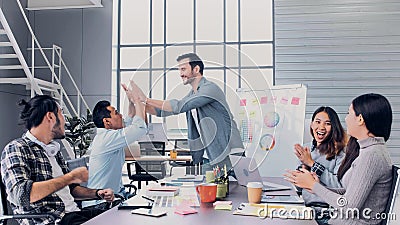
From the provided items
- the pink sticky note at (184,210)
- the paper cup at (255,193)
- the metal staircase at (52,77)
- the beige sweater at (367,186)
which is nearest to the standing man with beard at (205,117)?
the paper cup at (255,193)

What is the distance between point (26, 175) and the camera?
6.30 feet

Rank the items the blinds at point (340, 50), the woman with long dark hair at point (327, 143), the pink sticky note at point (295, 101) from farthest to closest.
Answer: the blinds at point (340, 50) < the pink sticky note at point (295, 101) < the woman with long dark hair at point (327, 143)

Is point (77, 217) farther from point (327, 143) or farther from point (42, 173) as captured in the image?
point (327, 143)

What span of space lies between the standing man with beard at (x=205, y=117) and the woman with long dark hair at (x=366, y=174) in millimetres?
358

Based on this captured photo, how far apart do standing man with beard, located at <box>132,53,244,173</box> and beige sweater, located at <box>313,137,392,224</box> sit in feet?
1.67

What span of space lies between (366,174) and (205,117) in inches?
31.3

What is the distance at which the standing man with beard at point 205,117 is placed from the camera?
1.91 m

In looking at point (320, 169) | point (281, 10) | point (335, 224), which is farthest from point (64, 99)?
point (335, 224)

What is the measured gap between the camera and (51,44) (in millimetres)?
6969

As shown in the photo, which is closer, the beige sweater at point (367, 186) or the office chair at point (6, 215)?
the beige sweater at point (367, 186)

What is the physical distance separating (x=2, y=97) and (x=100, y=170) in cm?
392

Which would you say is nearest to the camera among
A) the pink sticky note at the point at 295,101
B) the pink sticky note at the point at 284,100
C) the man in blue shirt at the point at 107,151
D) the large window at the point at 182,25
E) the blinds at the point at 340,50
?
the man in blue shirt at the point at 107,151

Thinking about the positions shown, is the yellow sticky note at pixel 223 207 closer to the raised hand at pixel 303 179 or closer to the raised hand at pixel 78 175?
the raised hand at pixel 303 179

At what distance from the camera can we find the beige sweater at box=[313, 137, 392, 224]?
1.61 m
